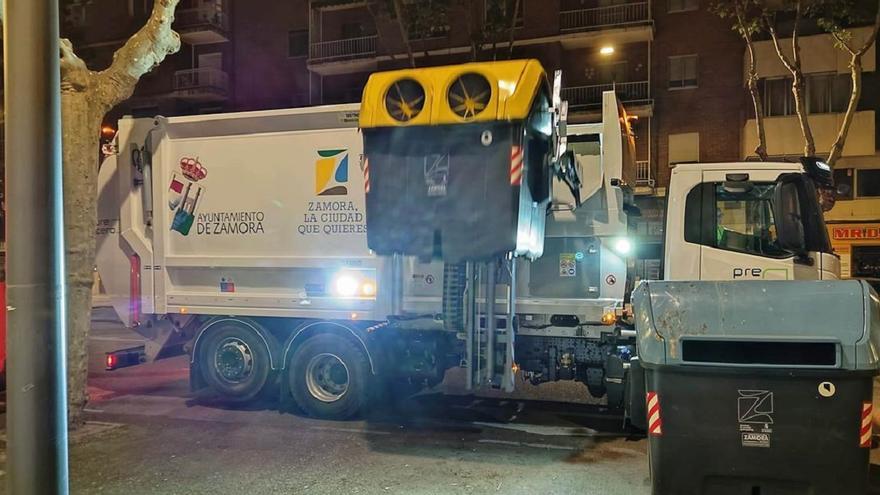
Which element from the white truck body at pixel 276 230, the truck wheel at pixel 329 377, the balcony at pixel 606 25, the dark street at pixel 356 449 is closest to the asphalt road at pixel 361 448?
the dark street at pixel 356 449

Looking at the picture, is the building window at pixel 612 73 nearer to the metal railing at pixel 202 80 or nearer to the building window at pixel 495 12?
the building window at pixel 495 12

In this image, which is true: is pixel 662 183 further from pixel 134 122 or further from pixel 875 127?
pixel 134 122

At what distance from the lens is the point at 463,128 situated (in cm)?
544

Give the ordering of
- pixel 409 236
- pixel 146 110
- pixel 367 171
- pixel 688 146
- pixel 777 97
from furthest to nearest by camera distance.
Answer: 1. pixel 146 110
2. pixel 688 146
3. pixel 777 97
4. pixel 367 171
5. pixel 409 236

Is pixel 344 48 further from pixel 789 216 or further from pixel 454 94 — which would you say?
pixel 789 216

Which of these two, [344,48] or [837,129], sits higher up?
[344,48]

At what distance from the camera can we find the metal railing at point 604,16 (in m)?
24.5

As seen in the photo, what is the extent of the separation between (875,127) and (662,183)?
6869mm

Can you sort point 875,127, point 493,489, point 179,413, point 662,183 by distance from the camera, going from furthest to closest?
1. point 662,183
2. point 875,127
3. point 179,413
4. point 493,489

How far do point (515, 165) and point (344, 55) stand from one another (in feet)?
79.2

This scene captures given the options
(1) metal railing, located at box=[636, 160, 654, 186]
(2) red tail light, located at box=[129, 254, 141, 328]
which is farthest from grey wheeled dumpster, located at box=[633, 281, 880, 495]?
(1) metal railing, located at box=[636, 160, 654, 186]

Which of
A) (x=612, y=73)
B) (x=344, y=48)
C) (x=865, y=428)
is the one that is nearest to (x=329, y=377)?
(x=865, y=428)

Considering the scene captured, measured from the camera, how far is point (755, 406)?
3938 millimetres

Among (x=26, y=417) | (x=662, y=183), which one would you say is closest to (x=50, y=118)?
(x=26, y=417)
